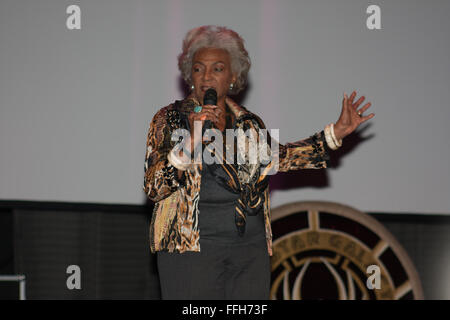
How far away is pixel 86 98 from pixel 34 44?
0.48 metres

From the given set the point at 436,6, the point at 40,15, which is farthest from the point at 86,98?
the point at 436,6

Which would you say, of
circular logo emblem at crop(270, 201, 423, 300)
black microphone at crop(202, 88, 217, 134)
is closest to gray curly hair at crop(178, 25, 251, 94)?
black microphone at crop(202, 88, 217, 134)

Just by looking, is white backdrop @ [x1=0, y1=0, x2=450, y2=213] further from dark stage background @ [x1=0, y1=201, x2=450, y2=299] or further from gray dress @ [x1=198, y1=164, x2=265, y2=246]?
gray dress @ [x1=198, y1=164, x2=265, y2=246]

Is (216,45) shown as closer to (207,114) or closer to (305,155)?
(207,114)

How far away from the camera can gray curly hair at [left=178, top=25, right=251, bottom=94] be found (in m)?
1.91

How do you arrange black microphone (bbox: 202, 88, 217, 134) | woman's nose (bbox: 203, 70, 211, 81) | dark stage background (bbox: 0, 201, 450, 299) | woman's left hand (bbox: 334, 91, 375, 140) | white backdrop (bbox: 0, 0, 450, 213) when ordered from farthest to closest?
dark stage background (bbox: 0, 201, 450, 299)
white backdrop (bbox: 0, 0, 450, 213)
woman's left hand (bbox: 334, 91, 375, 140)
woman's nose (bbox: 203, 70, 211, 81)
black microphone (bbox: 202, 88, 217, 134)

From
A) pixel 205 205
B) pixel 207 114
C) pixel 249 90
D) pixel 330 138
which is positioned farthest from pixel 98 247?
pixel 207 114

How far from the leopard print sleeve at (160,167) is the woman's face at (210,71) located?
186mm

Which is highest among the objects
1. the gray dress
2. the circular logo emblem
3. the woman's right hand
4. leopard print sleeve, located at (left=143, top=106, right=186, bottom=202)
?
the woman's right hand

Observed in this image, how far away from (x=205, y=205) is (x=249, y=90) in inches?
68.1
